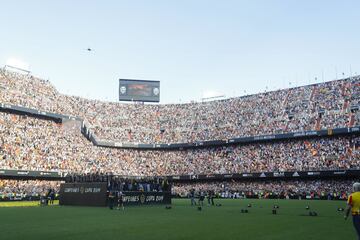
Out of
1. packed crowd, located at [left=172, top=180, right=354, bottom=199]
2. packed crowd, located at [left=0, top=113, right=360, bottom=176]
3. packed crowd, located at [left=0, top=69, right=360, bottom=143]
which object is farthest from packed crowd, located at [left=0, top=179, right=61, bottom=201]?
packed crowd, located at [left=172, top=180, right=354, bottom=199]

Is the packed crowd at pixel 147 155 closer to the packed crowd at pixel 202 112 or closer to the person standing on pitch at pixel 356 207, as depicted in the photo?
the packed crowd at pixel 202 112

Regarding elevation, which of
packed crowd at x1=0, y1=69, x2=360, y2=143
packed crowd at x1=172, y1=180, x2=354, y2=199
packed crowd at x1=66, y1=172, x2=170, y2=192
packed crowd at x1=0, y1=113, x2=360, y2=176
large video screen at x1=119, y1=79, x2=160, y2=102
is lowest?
packed crowd at x1=172, y1=180, x2=354, y2=199

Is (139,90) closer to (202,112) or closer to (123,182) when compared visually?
(202,112)

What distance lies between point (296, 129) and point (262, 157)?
747 centimetres

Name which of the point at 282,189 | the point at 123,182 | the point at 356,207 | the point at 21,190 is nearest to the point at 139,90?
the point at 282,189

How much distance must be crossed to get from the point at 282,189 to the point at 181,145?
73.5 ft

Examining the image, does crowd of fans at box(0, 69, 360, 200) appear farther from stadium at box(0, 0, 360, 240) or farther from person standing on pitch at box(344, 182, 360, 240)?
person standing on pitch at box(344, 182, 360, 240)

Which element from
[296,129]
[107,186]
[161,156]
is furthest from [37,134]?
[296,129]

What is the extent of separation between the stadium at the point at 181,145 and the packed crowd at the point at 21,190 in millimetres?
146

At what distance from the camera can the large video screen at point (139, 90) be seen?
82.0 meters

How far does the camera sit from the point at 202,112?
77.8m

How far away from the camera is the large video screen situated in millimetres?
82000

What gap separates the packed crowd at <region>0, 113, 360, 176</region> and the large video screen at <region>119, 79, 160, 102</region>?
15.0 metres

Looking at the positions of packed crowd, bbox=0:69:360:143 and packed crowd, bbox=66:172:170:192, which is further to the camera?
packed crowd, bbox=0:69:360:143
